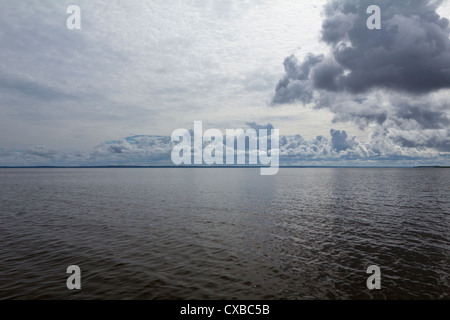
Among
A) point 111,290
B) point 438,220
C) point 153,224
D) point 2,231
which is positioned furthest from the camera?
point 438,220

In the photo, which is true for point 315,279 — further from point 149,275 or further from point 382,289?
point 149,275

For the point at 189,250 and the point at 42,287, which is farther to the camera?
the point at 189,250

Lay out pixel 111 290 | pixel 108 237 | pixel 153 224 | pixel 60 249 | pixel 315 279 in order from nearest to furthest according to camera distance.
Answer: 1. pixel 111 290
2. pixel 315 279
3. pixel 60 249
4. pixel 108 237
5. pixel 153 224

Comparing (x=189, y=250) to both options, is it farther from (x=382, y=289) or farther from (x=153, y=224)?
(x=382, y=289)

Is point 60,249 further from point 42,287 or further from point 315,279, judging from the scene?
point 315,279

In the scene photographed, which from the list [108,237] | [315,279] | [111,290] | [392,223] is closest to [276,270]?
[315,279]

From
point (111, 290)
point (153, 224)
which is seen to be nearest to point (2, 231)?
point (153, 224)

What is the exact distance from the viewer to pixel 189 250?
2272 centimetres

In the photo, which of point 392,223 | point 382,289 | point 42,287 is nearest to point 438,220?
point 392,223

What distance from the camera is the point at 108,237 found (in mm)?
26719

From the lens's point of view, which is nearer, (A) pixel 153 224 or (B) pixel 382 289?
(B) pixel 382 289
